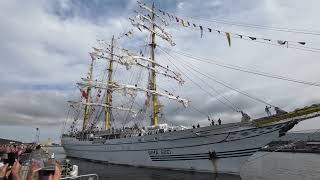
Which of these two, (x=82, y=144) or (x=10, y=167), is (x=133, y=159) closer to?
(x=82, y=144)

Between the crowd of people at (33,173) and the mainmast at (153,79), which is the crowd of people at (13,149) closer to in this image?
the crowd of people at (33,173)

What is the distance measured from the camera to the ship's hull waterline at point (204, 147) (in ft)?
98.1

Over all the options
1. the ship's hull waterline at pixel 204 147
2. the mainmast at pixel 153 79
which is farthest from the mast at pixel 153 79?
the ship's hull waterline at pixel 204 147

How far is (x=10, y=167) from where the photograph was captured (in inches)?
197

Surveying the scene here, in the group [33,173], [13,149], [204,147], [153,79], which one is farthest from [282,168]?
[33,173]

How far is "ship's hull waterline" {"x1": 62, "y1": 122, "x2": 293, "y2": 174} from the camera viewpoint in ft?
98.1

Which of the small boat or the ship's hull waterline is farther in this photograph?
the small boat

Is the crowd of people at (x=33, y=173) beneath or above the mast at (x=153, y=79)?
beneath

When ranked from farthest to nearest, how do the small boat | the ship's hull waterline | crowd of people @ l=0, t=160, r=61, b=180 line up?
the small boat
the ship's hull waterline
crowd of people @ l=0, t=160, r=61, b=180

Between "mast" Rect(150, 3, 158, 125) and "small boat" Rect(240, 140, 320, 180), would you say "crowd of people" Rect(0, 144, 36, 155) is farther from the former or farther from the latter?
"small boat" Rect(240, 140, 320, 180)

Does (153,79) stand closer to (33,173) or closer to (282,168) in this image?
(282,168)

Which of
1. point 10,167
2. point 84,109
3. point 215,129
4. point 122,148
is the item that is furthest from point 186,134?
point 84,109

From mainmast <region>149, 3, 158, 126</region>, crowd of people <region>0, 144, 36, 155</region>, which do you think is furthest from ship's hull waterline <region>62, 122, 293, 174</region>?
crowd of people <region>0, 144, 36, 155</region>

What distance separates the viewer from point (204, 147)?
106 feet
